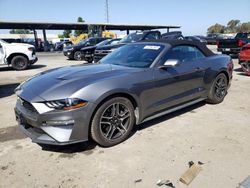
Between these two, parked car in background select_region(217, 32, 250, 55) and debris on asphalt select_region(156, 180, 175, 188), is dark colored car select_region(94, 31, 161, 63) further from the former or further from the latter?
debris on asphalt select_region(156, 180, 175, 188)

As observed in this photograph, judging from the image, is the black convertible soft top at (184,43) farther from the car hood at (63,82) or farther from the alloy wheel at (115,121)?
the alloy wheel at (115,121)

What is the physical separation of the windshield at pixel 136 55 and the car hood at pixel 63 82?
0.31m

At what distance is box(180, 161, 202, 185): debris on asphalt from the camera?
2852 mm

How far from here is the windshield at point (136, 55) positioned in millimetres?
4309

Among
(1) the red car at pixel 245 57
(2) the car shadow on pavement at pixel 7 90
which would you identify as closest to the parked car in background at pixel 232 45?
(1) the red car at pixel 245 57

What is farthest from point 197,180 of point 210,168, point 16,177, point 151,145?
point 16,177

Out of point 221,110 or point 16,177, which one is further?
point 221,110

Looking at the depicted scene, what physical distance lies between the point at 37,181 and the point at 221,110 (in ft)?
13.1

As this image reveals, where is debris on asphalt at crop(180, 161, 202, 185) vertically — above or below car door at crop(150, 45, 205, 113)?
below

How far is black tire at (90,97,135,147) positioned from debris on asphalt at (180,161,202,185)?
113cm

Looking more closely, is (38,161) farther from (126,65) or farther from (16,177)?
(126,65)

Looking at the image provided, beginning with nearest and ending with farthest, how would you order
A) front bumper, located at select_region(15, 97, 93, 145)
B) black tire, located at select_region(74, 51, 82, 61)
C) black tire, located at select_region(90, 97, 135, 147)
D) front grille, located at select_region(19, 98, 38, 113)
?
front bumper, located at select_region(15, 97, 93, 145) → front grille, located at select_region(19, 98, 38, 113) → black tire, located at select_region(90, 97, 135, 147) → black tire, located at select_region(74, 51, 82, 61)

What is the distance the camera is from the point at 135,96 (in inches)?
151

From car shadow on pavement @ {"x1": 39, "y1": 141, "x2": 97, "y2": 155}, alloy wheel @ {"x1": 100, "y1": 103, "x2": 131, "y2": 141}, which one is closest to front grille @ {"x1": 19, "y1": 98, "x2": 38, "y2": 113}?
car shadow on pavement @ {"x1": 39, "y1": 141, "x2": 97, "y2": 155}
